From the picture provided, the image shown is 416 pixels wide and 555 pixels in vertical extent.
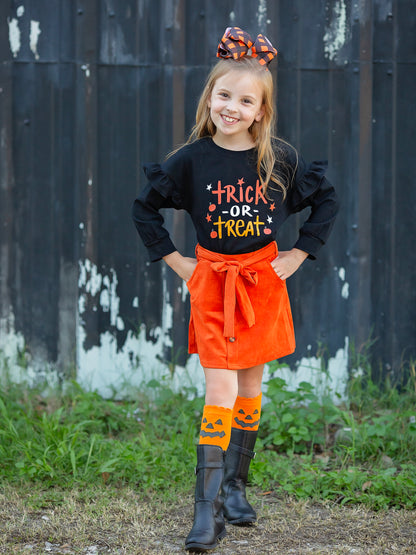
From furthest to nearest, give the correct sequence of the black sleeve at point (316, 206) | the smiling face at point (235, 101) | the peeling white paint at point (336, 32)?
the peeling white paint at point (336, 32), the black sleeve at point (316, 206), the smiling face at point (235, 101)

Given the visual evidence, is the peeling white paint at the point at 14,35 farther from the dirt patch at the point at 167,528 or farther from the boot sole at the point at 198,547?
the boot sole at the point at 198,547

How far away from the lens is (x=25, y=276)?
4.30m

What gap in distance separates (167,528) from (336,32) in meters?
2.99

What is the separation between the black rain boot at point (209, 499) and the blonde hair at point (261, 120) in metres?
1.05

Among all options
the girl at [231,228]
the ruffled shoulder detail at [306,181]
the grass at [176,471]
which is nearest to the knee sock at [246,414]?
the girl at [231,228]

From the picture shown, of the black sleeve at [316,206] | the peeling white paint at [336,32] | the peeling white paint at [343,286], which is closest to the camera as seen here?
the black sleeve at [316,206]

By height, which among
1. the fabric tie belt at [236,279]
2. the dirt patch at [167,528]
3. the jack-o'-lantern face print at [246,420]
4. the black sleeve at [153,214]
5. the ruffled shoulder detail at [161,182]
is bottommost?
the dirt patch at [167,528]

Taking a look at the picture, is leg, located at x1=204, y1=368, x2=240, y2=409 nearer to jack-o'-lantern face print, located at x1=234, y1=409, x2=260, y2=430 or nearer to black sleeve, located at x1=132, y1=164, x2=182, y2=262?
jack-o'-lantern face print, located at x1=234, y1=409, x2=260, y2=430

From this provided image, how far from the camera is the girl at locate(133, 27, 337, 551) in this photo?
2.65m

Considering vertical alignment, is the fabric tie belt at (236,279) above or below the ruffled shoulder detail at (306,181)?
below

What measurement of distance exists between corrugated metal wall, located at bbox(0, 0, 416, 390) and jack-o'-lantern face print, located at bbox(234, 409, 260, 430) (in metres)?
1.36

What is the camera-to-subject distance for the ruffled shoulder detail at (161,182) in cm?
279

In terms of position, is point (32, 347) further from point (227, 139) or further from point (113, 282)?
point (227, 139)

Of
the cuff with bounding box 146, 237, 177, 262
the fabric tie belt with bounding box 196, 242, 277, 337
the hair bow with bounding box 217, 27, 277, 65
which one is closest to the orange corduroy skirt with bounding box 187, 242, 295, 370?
the fabric tie belt with bounding box 196, 242, 277, 337
